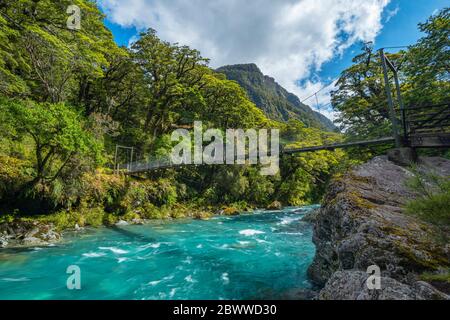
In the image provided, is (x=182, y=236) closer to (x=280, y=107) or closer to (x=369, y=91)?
(x=369, y=91)

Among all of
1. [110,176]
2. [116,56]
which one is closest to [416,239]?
[110,176]

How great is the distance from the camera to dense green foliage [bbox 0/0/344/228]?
30.6 feet

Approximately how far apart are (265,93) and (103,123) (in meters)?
125

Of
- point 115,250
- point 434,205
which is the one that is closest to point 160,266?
point 115,250

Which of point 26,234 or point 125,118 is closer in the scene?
point 26,234

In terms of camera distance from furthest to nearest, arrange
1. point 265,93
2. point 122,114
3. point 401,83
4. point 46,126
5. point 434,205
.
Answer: point 265,93
point 122,114
point 401,83
point 46,126
point 434,205

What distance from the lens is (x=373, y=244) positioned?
3.18 meters

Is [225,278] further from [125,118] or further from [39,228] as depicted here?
[125,118]

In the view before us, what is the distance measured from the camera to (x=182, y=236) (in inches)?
484

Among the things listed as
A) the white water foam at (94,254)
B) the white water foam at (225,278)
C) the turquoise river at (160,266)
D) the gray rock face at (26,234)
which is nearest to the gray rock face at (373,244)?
the turquoise river at (160,266)

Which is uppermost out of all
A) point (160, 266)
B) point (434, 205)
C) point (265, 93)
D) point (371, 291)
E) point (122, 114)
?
point (265, 93)

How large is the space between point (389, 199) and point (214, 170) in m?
20.9

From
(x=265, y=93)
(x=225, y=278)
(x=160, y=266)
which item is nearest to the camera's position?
(x=225, y=278)

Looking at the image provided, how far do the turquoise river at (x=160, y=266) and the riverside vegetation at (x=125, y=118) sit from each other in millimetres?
2707
